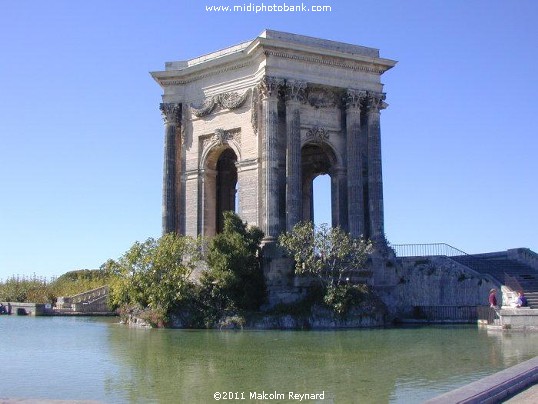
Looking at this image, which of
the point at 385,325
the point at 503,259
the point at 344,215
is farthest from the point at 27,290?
the point at 503,259

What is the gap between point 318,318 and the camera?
29.1 m


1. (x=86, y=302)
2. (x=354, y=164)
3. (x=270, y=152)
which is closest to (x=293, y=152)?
(x=270, y=152)

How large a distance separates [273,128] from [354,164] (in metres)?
4.97

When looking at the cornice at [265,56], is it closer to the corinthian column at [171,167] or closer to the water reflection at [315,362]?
the corinthian column at [171,167]

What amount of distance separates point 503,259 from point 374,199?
7.74 m

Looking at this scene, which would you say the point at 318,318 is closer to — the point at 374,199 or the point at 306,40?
the point at 374,199

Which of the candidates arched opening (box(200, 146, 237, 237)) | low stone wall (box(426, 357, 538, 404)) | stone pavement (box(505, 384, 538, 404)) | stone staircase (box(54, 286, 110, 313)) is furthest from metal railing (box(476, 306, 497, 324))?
stone staircase (box(54, 286, 110, 313))

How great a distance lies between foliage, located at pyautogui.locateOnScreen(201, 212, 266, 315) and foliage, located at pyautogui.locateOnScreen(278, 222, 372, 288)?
5.66ft

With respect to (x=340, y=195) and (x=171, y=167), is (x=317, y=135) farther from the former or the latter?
(x=171, y=167)

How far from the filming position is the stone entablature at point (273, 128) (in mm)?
Answer: 33312

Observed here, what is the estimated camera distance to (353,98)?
35469mm

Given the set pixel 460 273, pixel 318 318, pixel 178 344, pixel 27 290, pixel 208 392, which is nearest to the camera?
pixel 208 392

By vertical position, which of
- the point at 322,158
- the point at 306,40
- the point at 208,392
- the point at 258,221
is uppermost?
the point at 306,40

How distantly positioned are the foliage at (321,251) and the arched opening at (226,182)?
1013 cm
